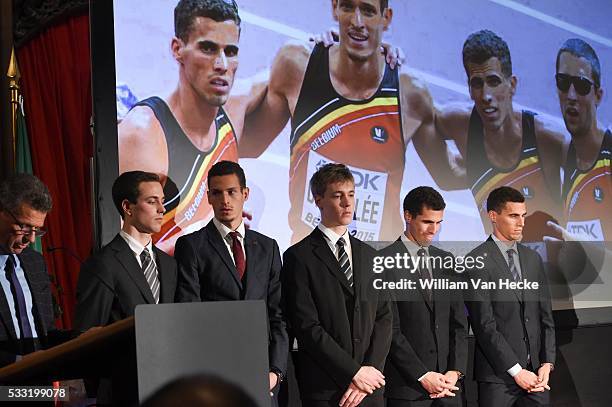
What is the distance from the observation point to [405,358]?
364 cm

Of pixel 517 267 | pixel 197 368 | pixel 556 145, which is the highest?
pixel 556 145

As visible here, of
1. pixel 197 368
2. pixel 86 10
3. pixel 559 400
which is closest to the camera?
pixel 197 368

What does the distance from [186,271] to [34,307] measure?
887mm

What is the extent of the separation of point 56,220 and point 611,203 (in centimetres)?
294

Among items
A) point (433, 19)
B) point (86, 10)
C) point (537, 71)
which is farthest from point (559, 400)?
point (86, 10)

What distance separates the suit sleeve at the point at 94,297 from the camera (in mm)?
3070

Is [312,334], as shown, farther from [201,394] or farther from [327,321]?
[201,394]

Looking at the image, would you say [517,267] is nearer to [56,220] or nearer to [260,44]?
[260,44]

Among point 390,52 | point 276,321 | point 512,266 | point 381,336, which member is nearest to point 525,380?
point 512,266

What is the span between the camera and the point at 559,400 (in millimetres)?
4070

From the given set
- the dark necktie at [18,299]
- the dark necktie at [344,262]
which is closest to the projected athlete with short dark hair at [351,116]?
the dark necktie at [344,262]

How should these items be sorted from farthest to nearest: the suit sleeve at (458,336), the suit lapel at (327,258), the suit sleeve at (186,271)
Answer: the suit sleeve at (458,336), the suit lapel at (327,258), the suit sleeve at (186,271)

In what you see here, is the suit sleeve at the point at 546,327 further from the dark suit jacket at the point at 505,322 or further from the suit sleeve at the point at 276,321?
the suit sleeve at the point at 276,321

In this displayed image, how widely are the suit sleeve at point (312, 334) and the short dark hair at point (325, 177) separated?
37 cm
